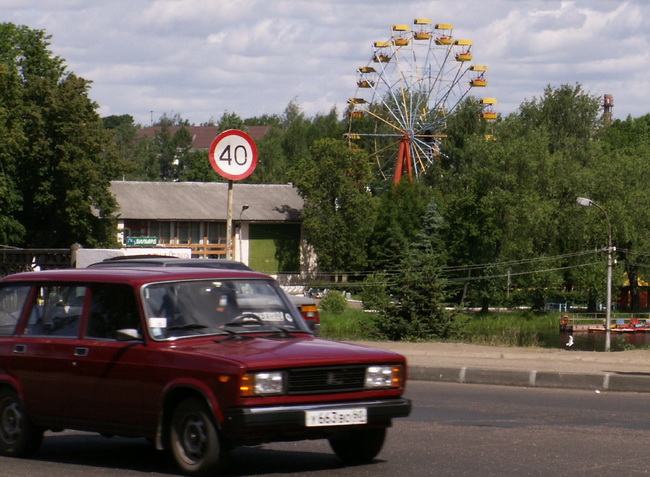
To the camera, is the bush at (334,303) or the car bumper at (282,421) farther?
the bush at (334,303)

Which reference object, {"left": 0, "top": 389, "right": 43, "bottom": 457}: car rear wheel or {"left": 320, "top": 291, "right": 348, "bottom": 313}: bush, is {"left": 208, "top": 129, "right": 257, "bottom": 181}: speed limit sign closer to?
{"left": 0, "top": 389, "right": 43, "bottom": 457}: car rear wheel

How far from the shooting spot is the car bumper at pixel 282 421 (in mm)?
8117

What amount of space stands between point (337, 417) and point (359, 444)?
36.2 inches

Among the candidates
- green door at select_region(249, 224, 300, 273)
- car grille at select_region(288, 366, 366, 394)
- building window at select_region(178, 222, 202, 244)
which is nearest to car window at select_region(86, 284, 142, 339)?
car grille at select_region(288, 366, 366, 394)

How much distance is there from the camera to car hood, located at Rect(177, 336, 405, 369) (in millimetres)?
8328

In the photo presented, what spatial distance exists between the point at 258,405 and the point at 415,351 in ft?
49.6

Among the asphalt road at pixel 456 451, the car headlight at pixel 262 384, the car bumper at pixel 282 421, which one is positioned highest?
the car headlight at pixel 262 384

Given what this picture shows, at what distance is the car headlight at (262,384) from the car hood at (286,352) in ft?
0.21

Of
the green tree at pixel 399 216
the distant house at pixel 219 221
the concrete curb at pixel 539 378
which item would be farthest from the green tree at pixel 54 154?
the concrete curb at pixel 539 378

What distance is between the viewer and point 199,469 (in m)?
8.36

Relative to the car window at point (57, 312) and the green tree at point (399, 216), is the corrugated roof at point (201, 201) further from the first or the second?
the car window at point (57, 312)

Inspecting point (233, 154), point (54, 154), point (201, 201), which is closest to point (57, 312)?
point (233, 154)

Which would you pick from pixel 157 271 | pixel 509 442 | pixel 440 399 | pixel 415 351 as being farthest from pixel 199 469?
pixel 415 351

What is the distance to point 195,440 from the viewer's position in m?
8.49
